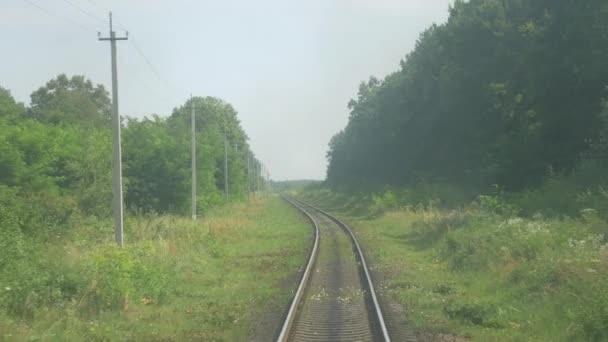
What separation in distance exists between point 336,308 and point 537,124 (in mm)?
22443

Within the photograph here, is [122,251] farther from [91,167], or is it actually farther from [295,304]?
[91,167]

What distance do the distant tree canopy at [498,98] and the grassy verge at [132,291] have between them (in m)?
15.7

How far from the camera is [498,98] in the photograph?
40625mm

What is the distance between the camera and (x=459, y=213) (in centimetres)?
2709

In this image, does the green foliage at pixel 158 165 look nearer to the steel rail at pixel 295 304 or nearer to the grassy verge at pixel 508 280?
the steel rail at pixel 295 304

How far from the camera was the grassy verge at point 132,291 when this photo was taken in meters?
10.7

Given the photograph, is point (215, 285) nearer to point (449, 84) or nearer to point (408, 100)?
point (449, 84)

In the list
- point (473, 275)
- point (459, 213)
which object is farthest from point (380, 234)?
point (473, 275)

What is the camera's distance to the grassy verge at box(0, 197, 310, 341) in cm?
1069

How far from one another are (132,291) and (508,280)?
8.85m

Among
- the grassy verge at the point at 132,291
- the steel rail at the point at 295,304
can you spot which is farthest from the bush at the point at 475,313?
the grassy verge at the point at 132,291

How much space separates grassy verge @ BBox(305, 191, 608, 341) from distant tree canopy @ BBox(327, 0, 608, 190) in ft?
26.0

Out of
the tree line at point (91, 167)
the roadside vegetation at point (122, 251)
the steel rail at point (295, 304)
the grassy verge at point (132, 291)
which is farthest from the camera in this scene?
the tree line at point (91, 167)

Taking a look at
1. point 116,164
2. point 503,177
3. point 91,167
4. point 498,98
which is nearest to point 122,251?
point 116,164
